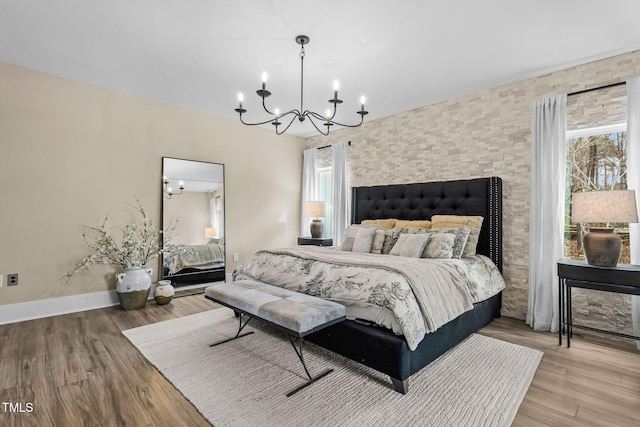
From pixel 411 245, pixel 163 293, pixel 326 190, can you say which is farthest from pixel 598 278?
pixel 163 293

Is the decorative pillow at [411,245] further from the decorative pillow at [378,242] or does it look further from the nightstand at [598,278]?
the nightstand at [598,278]

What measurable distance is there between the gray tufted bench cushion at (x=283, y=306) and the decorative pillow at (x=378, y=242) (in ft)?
4.34

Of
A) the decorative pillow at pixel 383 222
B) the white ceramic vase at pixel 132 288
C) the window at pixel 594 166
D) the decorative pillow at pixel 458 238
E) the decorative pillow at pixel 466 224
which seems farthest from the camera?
the decorative pillow at pixel 383 222

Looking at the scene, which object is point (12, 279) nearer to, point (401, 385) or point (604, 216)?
point (401, 385)

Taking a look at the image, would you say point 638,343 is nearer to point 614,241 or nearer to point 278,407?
point 614,241

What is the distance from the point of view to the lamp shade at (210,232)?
468cm

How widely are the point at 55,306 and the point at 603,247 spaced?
536 cm

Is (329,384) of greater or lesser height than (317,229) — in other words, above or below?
below

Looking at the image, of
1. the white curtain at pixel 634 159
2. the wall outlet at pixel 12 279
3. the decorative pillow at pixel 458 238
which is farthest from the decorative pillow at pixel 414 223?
the wall outlet at pixel 12 279

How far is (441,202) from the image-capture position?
395cm

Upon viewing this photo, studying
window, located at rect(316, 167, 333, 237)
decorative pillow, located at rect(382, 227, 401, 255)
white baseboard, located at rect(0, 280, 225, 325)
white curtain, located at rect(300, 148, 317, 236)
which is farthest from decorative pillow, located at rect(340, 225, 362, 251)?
white baseboard, located at rect(0, 280, 225, 325)

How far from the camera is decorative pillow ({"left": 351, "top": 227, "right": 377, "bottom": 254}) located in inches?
142

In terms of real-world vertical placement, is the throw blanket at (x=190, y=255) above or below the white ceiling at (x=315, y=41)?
below

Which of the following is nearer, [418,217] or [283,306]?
[283,306]
